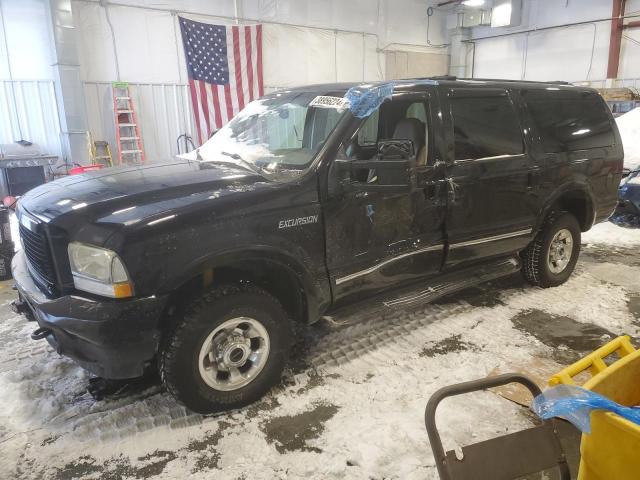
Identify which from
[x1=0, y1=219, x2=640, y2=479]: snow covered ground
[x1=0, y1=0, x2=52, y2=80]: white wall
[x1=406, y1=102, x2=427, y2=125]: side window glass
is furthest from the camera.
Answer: [x1=0, y1=0, x2=52, y2=80]: white wall

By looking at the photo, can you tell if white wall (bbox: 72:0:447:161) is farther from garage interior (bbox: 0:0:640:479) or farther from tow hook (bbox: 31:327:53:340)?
tow hook (bbox: 31:327:53:340)

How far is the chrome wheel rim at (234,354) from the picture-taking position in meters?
2.68

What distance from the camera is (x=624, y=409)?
1311mm

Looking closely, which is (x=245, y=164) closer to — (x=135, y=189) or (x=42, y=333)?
(x=135, y=189)

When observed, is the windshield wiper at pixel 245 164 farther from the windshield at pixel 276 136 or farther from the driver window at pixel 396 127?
the driver window at pixel 396 127

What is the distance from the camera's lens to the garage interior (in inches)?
98.5

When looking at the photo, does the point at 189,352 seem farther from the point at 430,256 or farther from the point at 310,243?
the point at 430,256

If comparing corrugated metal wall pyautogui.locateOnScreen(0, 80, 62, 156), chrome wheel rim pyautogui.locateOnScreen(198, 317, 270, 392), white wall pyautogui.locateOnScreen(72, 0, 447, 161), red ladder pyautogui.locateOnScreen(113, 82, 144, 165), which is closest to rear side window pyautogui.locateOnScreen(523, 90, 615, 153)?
chrome wheel rim pyautogui.locateOnScreen(198, 317, 270, 392)

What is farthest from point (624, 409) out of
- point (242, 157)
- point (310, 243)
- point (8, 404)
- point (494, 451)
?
point (8, 404)

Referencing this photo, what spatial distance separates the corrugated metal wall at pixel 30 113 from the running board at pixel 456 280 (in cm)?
892

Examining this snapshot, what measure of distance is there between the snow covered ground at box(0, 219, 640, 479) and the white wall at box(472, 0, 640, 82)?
11.0 metres

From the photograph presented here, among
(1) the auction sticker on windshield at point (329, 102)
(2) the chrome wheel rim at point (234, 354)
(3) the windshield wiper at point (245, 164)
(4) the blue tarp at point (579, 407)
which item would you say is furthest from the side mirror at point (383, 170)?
(4) the blue tarp at point (579, 407)

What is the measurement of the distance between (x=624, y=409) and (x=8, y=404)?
10.6ft

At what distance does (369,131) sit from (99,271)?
203cm
